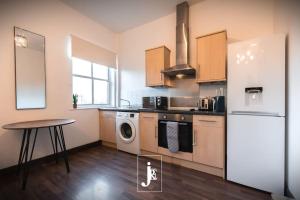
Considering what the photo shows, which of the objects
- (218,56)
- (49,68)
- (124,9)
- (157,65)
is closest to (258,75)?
(218,56)

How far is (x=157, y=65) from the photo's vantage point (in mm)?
2732

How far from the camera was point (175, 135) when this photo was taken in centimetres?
211

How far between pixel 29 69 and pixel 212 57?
2822mm

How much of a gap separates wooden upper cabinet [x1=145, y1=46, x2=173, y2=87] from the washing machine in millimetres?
781

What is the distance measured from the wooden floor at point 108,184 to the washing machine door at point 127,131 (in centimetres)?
50

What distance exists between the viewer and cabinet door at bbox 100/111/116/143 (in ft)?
9.65

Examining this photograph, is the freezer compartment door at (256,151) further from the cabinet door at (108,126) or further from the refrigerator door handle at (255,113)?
the cabinet door at (108,126)

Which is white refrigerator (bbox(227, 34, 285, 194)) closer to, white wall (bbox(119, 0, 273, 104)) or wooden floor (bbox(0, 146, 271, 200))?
wooden floor (bbox(0, 146, 271, 200))

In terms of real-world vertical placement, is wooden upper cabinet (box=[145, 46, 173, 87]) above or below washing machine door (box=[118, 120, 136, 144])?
above

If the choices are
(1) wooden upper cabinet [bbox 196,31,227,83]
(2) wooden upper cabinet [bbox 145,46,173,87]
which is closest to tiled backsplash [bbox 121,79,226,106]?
(2) wooden upper cabinet [bbox 145,46,173,87]

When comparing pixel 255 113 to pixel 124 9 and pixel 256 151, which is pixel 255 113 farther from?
pixel 124 9

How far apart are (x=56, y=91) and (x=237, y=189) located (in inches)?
121

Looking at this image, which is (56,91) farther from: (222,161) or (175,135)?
(222,161)

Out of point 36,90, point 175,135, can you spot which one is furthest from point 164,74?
point 36,90
